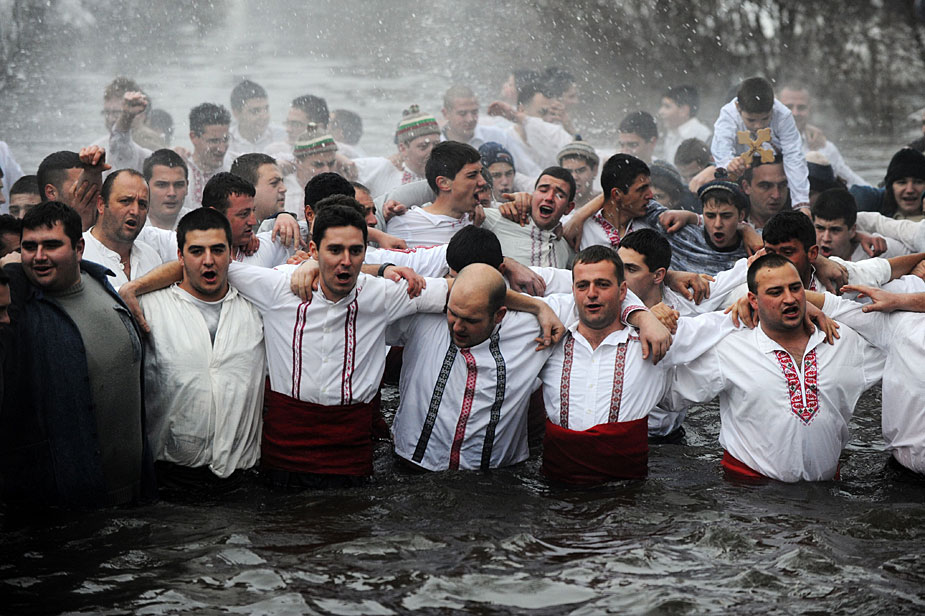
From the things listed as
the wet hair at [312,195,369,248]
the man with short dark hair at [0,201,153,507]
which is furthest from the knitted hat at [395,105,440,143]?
the man with short dark hair at [0,201,153,507]

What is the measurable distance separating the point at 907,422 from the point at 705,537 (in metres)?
1.11

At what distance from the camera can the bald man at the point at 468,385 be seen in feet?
15.4

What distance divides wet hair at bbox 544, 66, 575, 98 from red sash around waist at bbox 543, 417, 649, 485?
20.7 ft

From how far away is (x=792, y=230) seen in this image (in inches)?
198

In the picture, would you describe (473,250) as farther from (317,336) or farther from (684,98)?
(684,98)

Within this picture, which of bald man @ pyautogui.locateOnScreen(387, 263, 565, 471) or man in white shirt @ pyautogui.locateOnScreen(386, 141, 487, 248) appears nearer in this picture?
bald man @ pyautogui.locateOnScreen(387, 263, 565, 471)

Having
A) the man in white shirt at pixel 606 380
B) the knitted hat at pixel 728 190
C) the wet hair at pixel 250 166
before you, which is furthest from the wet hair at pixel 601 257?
the wet hair at pixel 250 166

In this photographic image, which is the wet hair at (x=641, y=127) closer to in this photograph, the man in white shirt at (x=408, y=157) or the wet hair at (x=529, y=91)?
the wet hair at (x=529, y=91)

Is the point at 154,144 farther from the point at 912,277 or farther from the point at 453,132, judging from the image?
the point at 912,277

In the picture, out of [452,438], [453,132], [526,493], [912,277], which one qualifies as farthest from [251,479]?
[453,132]

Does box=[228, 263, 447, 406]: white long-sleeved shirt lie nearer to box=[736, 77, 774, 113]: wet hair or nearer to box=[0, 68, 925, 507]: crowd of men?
box=[0, 68, 925, 507]: crowd of men

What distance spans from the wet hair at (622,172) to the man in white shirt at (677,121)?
17.7ft

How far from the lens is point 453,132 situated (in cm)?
935

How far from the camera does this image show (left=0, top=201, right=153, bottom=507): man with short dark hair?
4027 millimetres
